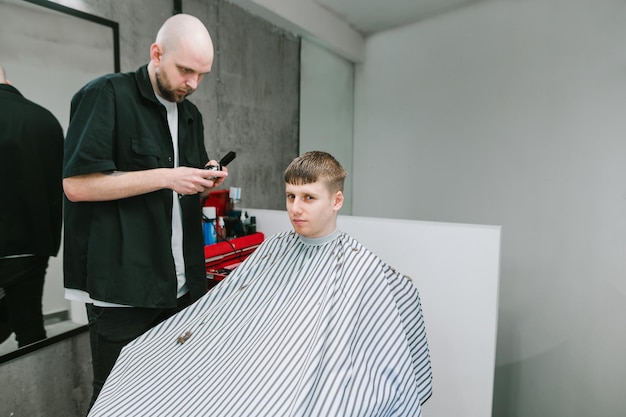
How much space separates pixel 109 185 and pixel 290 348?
0.71 metres

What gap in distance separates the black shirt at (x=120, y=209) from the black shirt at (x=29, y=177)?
0.46 m

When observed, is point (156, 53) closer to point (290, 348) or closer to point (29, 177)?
point (29, 177)

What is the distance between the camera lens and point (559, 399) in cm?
270

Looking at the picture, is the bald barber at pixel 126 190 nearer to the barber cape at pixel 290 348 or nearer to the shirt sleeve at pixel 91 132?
the shirt sleeve at pixel 91 132

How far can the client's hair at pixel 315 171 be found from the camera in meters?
1.31

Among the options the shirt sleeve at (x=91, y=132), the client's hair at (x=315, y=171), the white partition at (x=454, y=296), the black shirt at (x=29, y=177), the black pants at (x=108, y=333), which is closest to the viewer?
the shirt sleeve at (x=91, y=132)

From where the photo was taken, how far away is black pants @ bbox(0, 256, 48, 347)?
1485mm

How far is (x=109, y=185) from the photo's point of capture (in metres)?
1.10

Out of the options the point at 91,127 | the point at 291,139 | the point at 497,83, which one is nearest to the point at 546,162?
the point at 497,83

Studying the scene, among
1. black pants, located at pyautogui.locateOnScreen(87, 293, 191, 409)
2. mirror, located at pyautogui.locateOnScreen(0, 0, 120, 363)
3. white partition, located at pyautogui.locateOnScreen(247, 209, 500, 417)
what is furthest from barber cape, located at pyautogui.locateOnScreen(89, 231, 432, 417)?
mirror, located at pyautogui.locateOnScreen(0, 0, 120, 363)

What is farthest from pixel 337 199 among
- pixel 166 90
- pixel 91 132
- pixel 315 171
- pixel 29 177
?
pixel 29 177

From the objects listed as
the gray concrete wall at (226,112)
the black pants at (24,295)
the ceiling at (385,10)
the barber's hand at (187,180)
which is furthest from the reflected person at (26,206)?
the ceiling at (385,10)

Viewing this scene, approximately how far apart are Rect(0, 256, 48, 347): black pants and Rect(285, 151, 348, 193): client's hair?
3.80 feet

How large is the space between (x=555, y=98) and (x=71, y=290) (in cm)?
314
